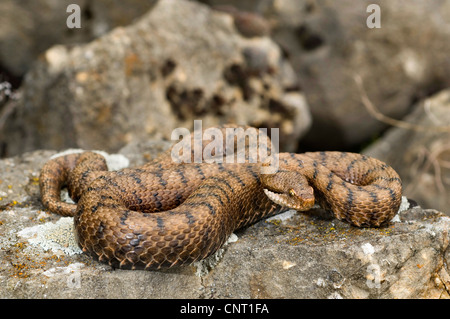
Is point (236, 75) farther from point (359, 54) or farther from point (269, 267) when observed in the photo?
point (269, 267)

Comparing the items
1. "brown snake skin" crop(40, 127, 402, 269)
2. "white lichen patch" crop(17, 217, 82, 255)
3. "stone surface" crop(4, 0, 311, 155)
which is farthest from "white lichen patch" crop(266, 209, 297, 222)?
"stone surface" crop(4, 0, 311, 155)

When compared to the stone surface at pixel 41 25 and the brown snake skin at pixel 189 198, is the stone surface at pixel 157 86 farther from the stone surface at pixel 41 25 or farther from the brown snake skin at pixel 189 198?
the brown snake skin at pixel 189 198

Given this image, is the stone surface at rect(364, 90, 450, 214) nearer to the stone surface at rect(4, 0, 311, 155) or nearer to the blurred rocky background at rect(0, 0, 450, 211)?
the blurred rocky background at rect(0, 0, 450, 211)

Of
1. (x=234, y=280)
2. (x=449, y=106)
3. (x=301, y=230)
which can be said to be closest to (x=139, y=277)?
(x=234, y=280)

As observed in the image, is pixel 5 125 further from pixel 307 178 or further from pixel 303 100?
pixel 307 178

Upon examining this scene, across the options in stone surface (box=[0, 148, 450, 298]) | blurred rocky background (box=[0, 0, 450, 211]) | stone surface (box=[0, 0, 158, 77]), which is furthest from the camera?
stone surface (box=[0, 0, 158, 77])

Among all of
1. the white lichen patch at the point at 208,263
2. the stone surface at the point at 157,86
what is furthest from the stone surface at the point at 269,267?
the stone surface at the point at 157,86
